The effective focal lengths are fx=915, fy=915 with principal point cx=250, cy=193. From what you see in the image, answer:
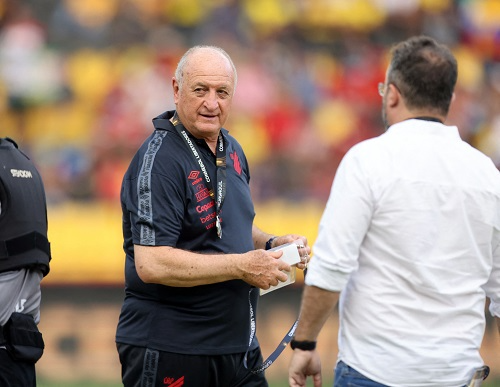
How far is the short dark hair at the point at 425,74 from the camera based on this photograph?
338 cm

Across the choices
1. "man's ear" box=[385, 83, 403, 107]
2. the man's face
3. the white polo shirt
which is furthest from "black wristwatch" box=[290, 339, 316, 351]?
the man's face

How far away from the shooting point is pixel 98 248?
951 cm

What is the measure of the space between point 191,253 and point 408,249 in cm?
90

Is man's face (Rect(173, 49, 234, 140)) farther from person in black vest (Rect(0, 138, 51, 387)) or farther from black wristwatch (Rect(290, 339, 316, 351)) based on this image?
black wristwatch (Rect(290, 339, 316, 351))

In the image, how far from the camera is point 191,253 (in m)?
3.70

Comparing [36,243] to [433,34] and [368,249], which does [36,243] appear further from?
[433,34]

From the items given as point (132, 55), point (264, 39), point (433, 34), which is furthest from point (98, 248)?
point (433, 34)

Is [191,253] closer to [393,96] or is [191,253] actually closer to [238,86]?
[393,96]

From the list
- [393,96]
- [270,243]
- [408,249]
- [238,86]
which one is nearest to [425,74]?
[393,96]

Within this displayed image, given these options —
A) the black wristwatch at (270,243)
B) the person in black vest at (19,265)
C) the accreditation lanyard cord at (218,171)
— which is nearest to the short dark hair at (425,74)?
the accreditation lanyard cord at (218,171)

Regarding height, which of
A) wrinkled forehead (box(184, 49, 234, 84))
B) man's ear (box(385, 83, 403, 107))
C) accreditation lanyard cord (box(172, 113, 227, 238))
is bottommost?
accreditation lanyard cord (box(172, 113, 227, 238))

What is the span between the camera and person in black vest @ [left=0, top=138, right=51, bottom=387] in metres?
3.88

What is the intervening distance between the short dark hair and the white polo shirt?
0.09 m

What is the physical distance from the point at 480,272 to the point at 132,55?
332 inches
